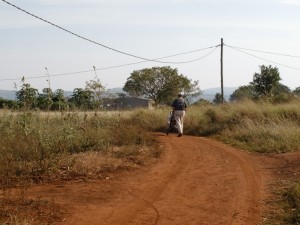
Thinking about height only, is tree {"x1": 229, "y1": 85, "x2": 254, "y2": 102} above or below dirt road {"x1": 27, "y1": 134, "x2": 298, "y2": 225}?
above

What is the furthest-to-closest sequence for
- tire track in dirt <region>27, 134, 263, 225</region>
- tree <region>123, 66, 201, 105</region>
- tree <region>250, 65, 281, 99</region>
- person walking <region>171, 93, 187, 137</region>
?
tree <region>123, 66, 201, 105</region>, tree <region>250, 65, 281, 99</region>, person walking <region>171, 93, 187, 137</region>, tire track in dirt <region>27, 134, 263, 225</region>

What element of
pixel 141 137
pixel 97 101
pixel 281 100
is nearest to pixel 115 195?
pixel 141 137

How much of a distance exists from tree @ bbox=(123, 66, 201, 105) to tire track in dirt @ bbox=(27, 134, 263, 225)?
54.5 m

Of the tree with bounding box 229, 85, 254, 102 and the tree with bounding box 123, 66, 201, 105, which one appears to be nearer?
the tree with bounding box 229, 85, 254, 102

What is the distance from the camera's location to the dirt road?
696 centimetres

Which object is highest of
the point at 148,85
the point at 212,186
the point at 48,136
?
the point at 148,85

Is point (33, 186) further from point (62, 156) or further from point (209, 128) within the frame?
point (209, 128)

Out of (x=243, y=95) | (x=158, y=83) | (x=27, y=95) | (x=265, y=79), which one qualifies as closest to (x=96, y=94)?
(x=27, y=95)

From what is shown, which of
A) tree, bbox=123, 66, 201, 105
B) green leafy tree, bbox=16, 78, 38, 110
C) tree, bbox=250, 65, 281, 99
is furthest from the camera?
tree, bbox=123, 66, 201, 105

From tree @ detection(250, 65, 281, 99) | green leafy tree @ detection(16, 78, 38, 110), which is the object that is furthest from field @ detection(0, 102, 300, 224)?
tree @ detection(250, 65, 281, 99)

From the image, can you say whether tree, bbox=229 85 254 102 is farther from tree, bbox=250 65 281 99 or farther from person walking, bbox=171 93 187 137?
person walking, bbox=171 93 187 137

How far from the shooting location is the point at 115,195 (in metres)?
8.27

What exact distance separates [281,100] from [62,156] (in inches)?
753

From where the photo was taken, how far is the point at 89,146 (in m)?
12.5
